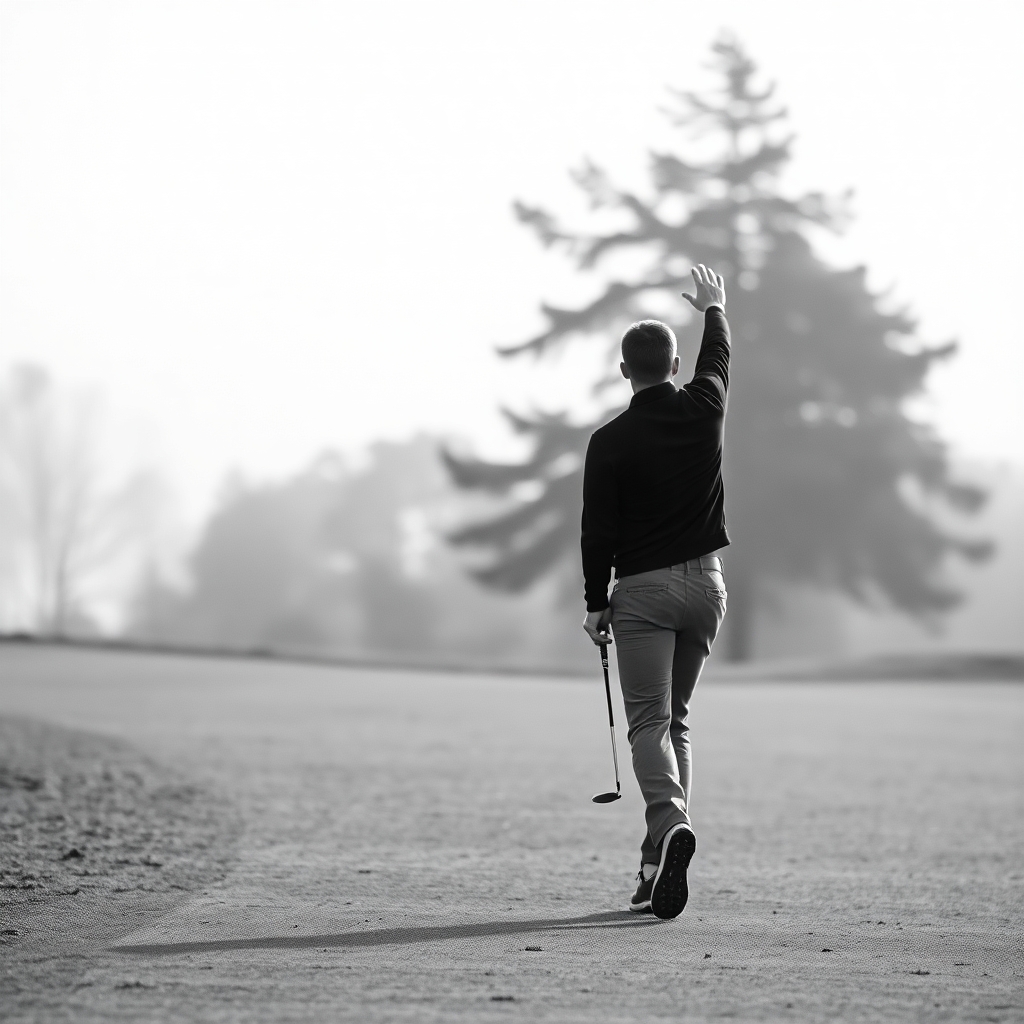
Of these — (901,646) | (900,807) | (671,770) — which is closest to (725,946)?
(671,770)

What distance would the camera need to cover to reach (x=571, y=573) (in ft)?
124

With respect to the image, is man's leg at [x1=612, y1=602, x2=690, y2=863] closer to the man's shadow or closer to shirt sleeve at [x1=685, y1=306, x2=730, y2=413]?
the man's shadow

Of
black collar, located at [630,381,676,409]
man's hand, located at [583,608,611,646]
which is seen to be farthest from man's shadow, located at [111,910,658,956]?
black collar, located at [630,381,676,409]

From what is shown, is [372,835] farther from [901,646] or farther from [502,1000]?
[901,646]

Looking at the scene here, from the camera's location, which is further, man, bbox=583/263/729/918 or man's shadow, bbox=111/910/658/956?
man, bbox=583/263/729/918

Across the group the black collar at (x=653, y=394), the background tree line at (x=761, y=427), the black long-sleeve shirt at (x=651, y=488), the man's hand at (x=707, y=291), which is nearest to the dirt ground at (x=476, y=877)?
the black long-sleeve shirt at (x=651, y=488)

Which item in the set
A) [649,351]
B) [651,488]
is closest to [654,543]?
[651,488]

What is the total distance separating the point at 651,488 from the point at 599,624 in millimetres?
495

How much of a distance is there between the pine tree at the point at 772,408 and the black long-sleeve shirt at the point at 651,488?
1076 inches

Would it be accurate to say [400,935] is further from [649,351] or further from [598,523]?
[649,351]

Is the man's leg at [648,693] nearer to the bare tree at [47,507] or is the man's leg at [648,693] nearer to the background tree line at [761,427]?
the background tree line at [761,427]

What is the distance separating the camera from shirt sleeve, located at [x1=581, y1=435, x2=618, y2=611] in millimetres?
4793

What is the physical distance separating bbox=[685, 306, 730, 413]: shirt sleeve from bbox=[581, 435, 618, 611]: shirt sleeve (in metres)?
0.44

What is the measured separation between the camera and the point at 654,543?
16.1 feet
